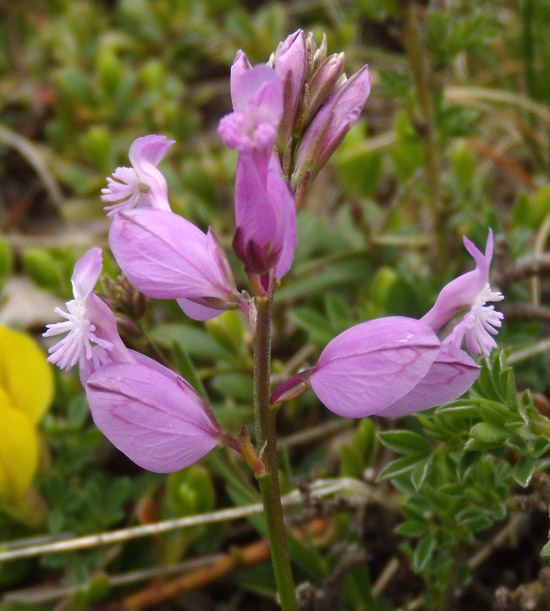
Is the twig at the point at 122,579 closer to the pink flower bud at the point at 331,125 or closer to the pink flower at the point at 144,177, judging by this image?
the pink flower at the point at 144,177

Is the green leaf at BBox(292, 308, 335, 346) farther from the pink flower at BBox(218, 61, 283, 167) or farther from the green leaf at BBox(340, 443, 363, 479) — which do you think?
the pink flower at BBox(218, 61, 283, 167)

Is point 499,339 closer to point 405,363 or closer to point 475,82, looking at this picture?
point 405,363

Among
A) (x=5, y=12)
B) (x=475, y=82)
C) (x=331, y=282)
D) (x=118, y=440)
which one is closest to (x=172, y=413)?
(x=118, y=440)

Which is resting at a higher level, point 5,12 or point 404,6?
point 5,12

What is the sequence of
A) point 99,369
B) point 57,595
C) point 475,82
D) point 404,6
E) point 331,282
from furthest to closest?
point 475,82 < point 331,282 < point 404,6 < point 57,595 < point 99,369

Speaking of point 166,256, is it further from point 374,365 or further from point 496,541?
point 496,541

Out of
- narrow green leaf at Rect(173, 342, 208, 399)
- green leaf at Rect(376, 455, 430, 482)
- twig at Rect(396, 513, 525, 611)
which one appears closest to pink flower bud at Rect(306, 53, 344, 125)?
narrow green leaf at Rect(173, 342, 208, 399)

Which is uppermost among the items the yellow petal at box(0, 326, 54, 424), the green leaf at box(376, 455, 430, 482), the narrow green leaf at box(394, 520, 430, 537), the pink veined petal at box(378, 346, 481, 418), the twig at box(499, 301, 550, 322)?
Result: the yellow petal at box(0, 326, 54, 424)
